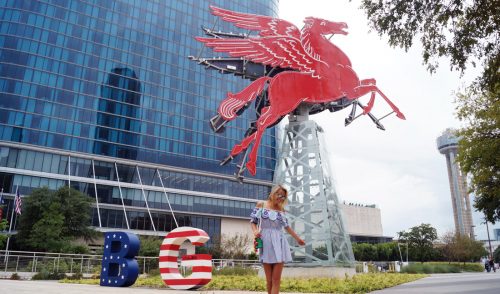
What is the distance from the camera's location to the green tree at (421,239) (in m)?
60.6

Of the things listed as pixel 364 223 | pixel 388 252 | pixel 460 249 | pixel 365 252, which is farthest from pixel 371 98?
pixel 364 223

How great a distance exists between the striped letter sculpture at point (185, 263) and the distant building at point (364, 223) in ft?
251

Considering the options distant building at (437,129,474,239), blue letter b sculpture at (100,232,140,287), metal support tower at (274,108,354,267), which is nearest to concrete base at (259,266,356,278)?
metal support tower at (274,108,354,267)

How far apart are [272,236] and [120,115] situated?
53.5 metres

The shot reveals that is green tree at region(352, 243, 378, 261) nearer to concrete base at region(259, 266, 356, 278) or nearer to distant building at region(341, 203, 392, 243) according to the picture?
distant building at region(341, 203, 392, 243)

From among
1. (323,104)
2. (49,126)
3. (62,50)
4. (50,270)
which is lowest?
(50,270)

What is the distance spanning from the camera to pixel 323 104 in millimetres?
23609

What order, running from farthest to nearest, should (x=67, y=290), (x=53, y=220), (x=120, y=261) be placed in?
(x=53, y=220)
(x=120, y=261)
(x=67, y=290)

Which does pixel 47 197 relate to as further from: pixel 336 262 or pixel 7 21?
pixel 336 262

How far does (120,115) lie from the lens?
56.5 m

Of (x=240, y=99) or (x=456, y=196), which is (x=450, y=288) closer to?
(x=240, y=99)

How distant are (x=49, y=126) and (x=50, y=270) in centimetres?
3200

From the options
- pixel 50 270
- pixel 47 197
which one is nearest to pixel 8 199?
pixel 47 197

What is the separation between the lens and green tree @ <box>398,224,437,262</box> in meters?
60.6
